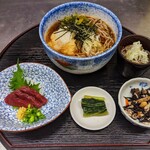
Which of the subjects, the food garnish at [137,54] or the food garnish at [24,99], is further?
the food garnish at [137,54]

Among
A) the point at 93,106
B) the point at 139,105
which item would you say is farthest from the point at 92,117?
the point at 139,105

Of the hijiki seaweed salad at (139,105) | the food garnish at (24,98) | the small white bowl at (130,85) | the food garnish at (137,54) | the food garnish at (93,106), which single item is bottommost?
the hijiki seaweed salad at (139,105)

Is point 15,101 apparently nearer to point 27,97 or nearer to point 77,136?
point 27,97

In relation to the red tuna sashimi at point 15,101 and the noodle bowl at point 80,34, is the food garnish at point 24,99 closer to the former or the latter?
the red tuna sashimi at point 15,101

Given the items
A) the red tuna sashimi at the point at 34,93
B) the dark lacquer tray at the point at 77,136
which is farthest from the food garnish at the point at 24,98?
the dark lacquer tray at the point at 77,136

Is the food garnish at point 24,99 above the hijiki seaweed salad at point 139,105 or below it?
above

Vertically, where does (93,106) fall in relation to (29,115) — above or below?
below

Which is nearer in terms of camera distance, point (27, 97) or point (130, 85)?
point (27, 97)
